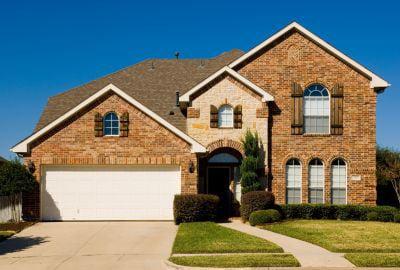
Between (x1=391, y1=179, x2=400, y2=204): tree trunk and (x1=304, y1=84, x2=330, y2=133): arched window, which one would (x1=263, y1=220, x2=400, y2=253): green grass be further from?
(x1=304, y1=84, x2=330, y2=133): arched window

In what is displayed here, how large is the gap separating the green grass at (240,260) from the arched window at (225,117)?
12.0 m

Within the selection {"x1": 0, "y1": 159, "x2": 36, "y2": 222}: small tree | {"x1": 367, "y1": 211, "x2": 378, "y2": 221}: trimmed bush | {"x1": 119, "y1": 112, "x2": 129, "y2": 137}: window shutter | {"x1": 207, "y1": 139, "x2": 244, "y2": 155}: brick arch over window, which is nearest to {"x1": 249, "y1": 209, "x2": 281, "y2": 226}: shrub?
{"x1": 207, "y1": 139, "x2": 244, "y2": 155}: brick arch over window

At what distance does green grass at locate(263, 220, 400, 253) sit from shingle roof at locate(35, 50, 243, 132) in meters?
7.76

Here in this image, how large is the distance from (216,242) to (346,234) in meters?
5.15

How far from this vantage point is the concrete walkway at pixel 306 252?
1322 cm

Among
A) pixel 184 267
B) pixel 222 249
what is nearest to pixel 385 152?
pixel 222 249

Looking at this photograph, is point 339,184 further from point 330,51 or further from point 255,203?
point 330,51

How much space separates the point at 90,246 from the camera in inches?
654

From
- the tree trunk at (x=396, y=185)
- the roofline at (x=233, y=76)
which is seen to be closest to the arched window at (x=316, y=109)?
the roofline at (x=233, y=76)

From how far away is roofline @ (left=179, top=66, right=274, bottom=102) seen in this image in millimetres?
25016

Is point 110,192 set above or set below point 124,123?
below

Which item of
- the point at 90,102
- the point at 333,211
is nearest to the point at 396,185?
the point at 333,211

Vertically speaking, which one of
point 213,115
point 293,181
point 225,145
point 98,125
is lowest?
point 293,181

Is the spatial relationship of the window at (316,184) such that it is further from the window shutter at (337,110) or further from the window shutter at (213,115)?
the window shutter at (213,115)
